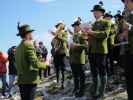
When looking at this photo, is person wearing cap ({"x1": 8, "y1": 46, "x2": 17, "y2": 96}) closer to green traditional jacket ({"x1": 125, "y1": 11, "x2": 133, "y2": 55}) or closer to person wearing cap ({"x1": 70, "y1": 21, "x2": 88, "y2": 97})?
person wearing cap ({"x1": 70, "y1": 21, "x2": 88, "y2": 97})

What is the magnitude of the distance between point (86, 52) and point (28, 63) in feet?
14.1

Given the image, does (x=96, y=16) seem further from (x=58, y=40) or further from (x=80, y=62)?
(x=58, y=40)

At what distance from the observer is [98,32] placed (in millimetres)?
12227

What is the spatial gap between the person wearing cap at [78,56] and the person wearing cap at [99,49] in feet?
5.45

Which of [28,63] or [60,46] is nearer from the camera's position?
[28,63]

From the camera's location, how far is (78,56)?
14562mm

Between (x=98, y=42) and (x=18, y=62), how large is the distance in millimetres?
2687

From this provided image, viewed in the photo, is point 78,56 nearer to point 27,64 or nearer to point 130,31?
point 27,64

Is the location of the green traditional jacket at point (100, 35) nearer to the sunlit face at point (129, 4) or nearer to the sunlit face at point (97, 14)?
the sunlit face at point (97, 14)

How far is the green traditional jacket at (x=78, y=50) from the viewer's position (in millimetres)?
14345

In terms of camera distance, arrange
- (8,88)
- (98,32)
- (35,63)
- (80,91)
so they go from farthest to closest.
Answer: (8,88)
(80,91)
(98,32)
(35,63)

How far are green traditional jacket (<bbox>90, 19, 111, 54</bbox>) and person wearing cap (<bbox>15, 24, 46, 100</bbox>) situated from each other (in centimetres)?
223

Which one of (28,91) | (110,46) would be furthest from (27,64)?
(110,46)

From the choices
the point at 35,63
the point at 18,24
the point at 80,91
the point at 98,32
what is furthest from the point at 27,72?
the point at 80,91
